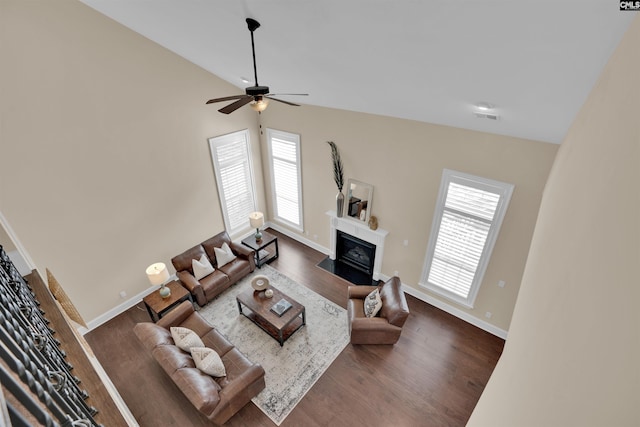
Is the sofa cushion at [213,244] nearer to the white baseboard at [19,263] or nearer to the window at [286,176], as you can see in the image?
the window at [286,176]

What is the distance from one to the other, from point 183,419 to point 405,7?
5.40m

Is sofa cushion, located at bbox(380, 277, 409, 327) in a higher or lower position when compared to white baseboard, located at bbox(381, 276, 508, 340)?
higher

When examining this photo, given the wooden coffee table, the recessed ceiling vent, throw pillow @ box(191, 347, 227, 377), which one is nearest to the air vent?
the recessed ceiling vent

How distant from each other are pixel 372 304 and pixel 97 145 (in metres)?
5.17

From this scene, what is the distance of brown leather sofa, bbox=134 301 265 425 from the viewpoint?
3832 millimetres

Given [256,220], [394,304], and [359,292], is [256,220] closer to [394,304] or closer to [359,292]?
[359,292]

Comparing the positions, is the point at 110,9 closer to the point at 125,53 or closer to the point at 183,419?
the point at 125,53

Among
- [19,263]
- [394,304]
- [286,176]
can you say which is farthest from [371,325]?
[19,263]

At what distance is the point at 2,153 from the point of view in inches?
159

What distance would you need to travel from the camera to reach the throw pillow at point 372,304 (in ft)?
17.1

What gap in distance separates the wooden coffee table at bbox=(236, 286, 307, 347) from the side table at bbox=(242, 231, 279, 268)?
1302 millimetres

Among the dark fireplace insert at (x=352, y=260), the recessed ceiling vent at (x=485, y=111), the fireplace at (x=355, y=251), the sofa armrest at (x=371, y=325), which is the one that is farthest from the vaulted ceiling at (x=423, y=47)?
the sofa armrest at (x=371, y=325)

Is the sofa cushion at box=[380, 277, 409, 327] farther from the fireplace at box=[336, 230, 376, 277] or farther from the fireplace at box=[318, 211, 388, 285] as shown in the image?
the fireplace at box=[336, 230, 376, 277]

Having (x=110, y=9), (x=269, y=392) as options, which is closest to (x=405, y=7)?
(x=110, y=9)
